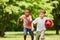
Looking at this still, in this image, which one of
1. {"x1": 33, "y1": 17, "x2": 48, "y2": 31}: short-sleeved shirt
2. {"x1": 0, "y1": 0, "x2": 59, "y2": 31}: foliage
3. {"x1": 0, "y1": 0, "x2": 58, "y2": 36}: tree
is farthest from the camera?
{"x1": 0, "y1": 0, "x2": 58, "y2": 36}: tree

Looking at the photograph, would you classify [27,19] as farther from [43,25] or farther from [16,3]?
[16,3]

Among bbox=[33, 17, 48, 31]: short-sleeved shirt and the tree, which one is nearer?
bbox=[33, 17, 48, 31]: short-sleeved shirt

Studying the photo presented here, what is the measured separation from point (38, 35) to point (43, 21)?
668 mm

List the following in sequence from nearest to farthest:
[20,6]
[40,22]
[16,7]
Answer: [40,22]
[16,7]
[20,6]

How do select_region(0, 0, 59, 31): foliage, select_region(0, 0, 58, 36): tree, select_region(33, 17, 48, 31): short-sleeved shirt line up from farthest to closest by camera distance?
select_region(0, 0, 58, 36): tree, select_region(0, 0, 59, 31): foliage, select_region(33, 17, 48, 31): short-sleeved shirt

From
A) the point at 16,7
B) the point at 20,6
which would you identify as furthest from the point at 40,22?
the point at 20,6

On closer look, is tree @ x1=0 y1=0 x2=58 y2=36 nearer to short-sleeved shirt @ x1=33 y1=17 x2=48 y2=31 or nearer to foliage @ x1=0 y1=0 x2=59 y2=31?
foliage @ x1=0 y1=0 x2=59 y2=31

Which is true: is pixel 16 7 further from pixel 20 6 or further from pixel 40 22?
pixel 40 22

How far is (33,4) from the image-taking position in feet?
77.8

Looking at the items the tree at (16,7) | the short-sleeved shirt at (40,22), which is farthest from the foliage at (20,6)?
the short-sleeved shirt at (40,22)

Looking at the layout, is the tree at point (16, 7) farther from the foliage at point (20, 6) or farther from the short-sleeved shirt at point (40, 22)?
the short-sleeved shirt at point (40, 22)

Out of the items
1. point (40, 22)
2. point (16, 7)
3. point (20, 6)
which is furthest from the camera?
point (20, 6)

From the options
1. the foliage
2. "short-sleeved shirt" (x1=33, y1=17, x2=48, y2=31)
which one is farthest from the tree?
Answer: "short-sleeved shirt" (x1=33, y1=17, x2=48, y2=31)

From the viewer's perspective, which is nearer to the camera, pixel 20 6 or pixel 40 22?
pixel 40 22
